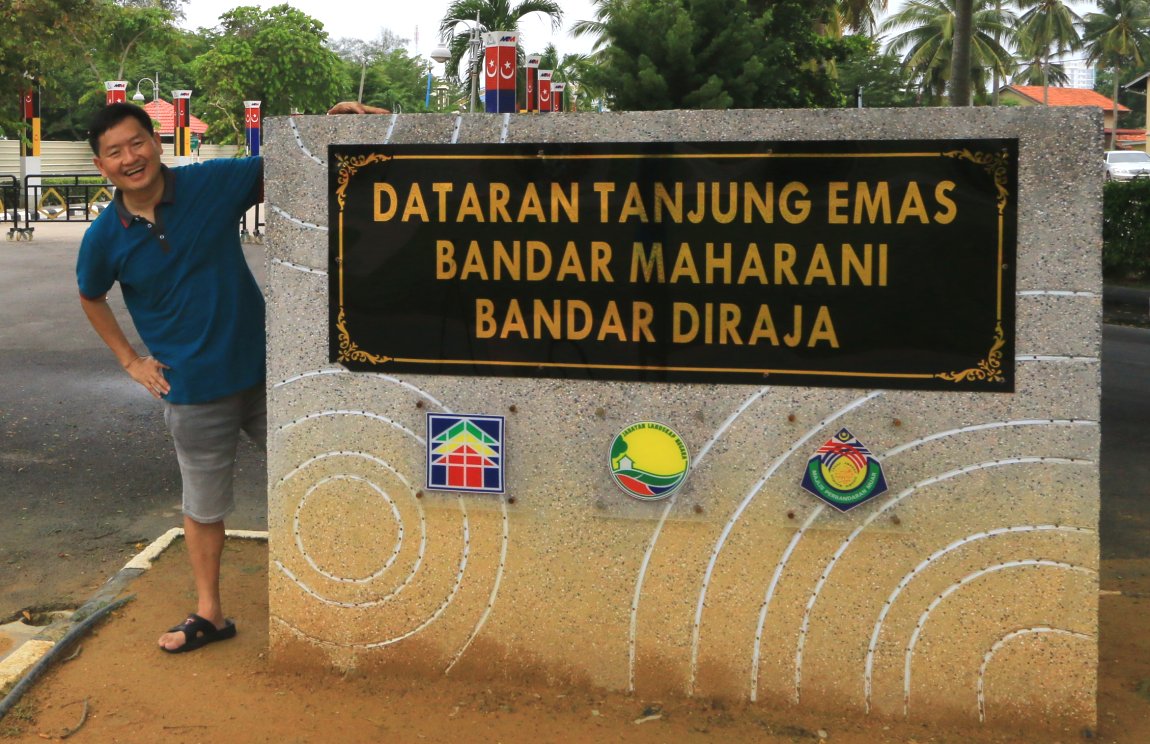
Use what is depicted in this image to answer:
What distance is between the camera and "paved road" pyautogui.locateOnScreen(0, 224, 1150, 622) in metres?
5.37

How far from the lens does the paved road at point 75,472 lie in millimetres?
5285

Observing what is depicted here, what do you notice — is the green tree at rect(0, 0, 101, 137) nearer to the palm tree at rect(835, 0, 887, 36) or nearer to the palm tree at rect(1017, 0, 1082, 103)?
the palm tree at rect(835, 0, 887, 36)

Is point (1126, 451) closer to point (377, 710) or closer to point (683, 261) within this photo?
point (683, 261)

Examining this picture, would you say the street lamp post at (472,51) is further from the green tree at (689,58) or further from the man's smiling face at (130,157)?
the man's smiling face at (130,157)

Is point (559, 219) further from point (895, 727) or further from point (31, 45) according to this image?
point (31, 45)

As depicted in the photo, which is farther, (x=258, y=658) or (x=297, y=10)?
(x=297, y=10)

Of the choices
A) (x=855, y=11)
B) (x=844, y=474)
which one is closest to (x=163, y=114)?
(x=855, y=11)

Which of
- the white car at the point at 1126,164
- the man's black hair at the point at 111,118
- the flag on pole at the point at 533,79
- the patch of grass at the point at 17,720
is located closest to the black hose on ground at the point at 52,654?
the patch of grass at the point at 17,720

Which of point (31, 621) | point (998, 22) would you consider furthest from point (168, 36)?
point (31, 621)

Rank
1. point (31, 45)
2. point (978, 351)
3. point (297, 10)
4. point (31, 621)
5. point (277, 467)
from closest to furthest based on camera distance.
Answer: point (978, 351)
point (277, 467)
point (31, 621)
point (31, 45)
point (297, 10)

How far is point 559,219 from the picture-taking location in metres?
3.59

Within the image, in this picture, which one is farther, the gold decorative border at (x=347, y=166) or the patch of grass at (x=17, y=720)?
the gold decorative border at (x=347, y=166)

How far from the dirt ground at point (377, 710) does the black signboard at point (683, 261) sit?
0.94 meters

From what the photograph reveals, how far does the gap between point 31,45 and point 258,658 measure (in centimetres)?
2668
